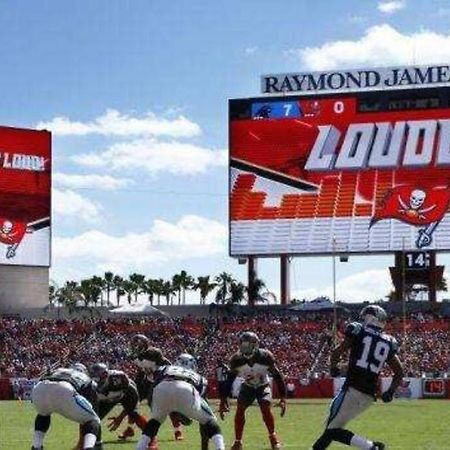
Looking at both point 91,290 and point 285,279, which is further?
point 91,290

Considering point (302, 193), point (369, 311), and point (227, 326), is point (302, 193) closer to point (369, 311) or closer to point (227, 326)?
point (227, 326)

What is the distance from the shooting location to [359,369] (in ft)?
46.7

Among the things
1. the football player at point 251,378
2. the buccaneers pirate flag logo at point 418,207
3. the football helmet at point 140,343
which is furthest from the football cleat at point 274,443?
the buccaneers pirate flag logo at point 418,207

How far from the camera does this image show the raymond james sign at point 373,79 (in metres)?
68.7

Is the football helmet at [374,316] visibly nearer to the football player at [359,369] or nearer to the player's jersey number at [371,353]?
the football player at [359,369]

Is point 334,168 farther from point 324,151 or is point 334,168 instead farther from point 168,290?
point 168,290

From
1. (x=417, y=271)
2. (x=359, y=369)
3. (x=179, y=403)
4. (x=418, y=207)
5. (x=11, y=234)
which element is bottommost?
(x=179, y=403)

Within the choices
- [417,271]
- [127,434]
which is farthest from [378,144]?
[127,434]

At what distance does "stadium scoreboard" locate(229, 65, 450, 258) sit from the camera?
209ft

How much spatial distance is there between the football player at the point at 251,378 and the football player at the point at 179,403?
9.67ft

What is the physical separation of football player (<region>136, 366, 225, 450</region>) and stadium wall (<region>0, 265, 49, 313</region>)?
65.9 metres

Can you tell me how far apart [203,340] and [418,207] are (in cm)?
1411

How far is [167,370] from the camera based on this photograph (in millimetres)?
15266

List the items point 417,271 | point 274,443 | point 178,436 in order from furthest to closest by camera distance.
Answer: point 417,271 → point 178,436 → point 274,443
